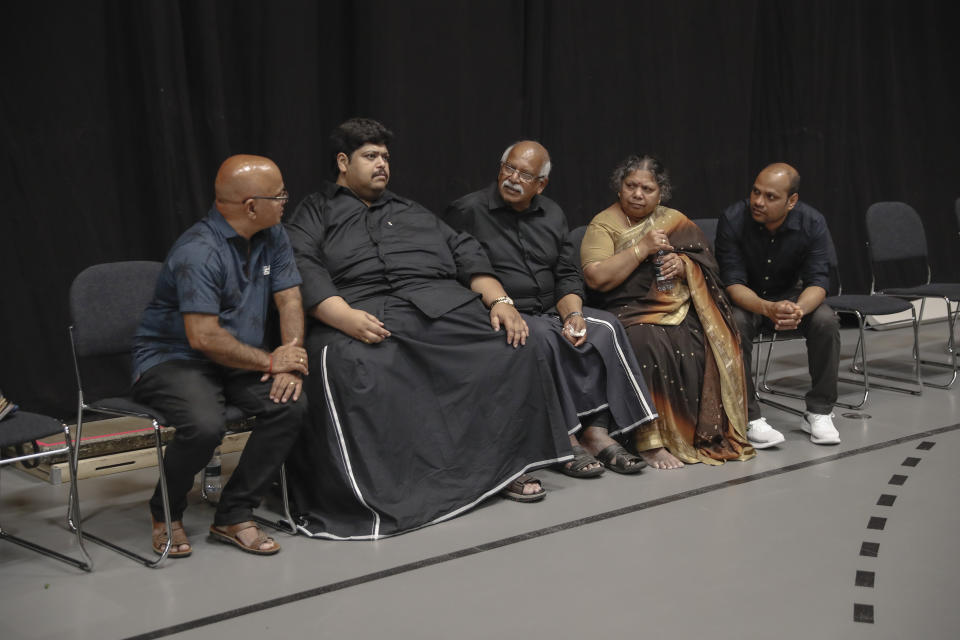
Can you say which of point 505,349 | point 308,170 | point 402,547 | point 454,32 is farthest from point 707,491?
point 454,32

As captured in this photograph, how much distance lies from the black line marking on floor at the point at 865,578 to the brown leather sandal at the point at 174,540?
1993 millimetres

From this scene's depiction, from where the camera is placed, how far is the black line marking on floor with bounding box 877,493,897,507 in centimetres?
345

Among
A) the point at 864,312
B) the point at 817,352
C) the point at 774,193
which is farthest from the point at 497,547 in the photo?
the point at 864,312

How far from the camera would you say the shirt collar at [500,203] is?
4.07 m

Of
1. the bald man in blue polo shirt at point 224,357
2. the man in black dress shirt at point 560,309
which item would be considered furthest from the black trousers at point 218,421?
the man in black dress shirt at point 560,309

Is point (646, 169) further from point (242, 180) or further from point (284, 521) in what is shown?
point (284, 521)

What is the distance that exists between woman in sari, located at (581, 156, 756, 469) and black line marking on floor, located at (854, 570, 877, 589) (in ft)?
3.74

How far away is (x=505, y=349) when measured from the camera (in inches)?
141

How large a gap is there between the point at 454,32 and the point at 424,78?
314 mm

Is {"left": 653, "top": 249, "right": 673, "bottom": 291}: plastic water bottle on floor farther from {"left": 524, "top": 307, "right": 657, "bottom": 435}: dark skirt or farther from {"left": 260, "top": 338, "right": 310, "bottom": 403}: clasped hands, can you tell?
{"left": 260, "top": 338, "right": 310, "bottom": 403}: clasped hands

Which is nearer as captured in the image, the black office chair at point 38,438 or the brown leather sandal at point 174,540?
the black office chair at point 38,438

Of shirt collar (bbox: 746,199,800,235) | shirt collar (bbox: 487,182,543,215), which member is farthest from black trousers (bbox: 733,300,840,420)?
shirt collar (bbox: 487,182,543,215)

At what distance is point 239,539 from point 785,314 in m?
2.52

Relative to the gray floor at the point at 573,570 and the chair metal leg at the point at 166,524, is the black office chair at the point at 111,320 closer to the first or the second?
the chair metal leg at the point at 166,524
